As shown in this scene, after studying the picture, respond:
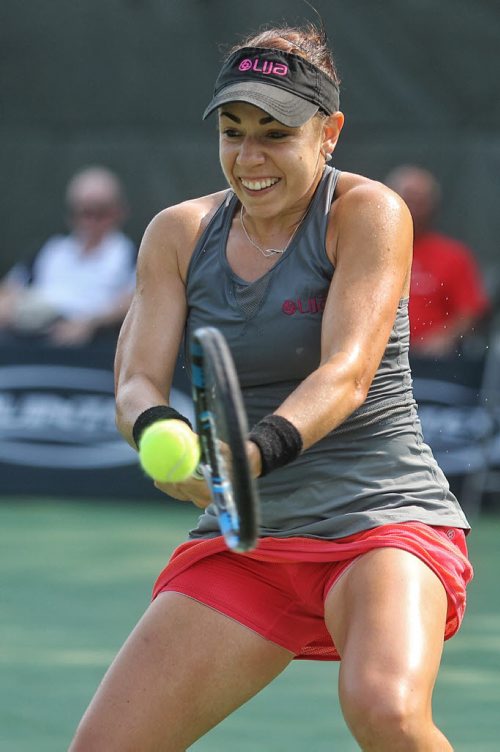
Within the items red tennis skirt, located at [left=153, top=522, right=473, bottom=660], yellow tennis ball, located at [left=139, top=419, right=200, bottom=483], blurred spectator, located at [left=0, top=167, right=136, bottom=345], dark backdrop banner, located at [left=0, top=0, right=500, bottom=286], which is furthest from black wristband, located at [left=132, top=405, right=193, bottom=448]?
dark backdrop banner, located at [left=0, top=0, right=500, bottom=286]

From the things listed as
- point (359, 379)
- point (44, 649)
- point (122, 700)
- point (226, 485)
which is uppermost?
point (359, 379)

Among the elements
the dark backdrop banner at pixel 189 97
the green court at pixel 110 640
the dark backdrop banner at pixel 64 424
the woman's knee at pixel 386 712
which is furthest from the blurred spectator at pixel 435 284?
the woman's knee at pixel 386 712

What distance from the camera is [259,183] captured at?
338cm

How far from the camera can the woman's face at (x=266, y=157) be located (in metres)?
3.34

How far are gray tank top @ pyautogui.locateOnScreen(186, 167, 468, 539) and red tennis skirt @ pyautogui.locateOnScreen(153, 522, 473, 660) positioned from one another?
4 centimetres

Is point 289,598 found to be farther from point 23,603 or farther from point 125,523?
point 125,523

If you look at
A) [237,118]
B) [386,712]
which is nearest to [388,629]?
[386,712]

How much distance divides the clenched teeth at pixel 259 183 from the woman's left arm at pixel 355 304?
16cm

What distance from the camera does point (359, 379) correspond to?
317 centimetres

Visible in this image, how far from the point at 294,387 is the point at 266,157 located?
21.2 inches

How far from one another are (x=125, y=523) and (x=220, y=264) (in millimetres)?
4494

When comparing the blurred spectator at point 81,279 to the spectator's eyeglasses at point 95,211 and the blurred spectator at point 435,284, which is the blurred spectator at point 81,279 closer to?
the spectator's eyeglasses at point 95,211

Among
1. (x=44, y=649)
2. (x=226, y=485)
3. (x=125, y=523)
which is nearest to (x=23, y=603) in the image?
(x=44, y=649)

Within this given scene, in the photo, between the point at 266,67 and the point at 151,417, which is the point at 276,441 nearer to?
the point at 151,417
